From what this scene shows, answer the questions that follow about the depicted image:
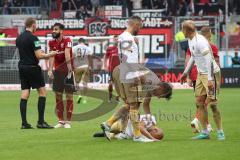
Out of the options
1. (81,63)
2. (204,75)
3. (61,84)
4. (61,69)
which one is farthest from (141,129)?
(81,63)

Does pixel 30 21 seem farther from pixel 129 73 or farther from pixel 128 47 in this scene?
pixel 129 73

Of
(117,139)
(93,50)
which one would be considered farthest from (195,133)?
(93,50)

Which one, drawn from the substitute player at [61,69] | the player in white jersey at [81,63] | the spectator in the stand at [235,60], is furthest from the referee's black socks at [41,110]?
the spectator in the stand at [235,60]

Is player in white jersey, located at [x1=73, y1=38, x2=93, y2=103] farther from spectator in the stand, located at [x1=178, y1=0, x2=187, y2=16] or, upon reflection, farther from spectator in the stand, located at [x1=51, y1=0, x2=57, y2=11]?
spectator in the stand, located at [x1=51, y1=0, x2=57, y2=11]

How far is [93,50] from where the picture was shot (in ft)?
116

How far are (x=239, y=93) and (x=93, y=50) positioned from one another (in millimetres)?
7776

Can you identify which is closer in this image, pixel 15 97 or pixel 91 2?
pixel 15 97

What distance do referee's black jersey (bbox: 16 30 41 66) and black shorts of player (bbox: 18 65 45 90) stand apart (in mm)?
97

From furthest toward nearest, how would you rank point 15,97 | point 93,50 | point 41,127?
point 93,50, point 15,97, point 41,127

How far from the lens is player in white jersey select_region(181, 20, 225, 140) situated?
46.8 feet

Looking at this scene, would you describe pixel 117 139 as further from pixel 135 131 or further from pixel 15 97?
pixel 15 97

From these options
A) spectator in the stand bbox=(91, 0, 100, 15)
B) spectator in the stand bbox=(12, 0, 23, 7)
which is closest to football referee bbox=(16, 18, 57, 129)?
spectator in the stand bbox=(91, 0, 100, 15)

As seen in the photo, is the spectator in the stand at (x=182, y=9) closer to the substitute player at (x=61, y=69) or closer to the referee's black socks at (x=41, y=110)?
the substitute player at (x=61, y=69)

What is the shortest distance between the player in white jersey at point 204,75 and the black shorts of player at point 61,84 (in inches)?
153
